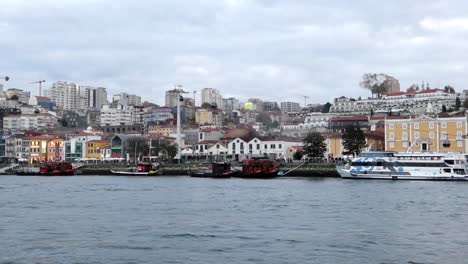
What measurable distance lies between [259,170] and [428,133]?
16746 millimetres

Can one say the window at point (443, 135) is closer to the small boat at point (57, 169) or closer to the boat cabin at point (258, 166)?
the boat cabin at point (258, 166)

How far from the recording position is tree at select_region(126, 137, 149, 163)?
282 feet

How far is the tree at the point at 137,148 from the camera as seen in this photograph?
85812 mm

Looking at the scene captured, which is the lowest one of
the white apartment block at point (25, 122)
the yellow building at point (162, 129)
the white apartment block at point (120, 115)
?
the yellow building at point (162, 129)

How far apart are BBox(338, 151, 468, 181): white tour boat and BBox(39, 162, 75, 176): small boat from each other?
3170 cm

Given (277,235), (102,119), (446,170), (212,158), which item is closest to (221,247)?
(277,235)

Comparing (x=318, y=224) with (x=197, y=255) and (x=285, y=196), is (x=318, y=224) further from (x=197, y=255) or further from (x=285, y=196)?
(x=285, y=196)

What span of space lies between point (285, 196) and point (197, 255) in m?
18.3

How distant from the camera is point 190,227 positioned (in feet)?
75.9

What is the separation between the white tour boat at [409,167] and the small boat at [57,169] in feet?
104

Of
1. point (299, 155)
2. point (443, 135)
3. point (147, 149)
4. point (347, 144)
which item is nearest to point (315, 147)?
point (347, 144)

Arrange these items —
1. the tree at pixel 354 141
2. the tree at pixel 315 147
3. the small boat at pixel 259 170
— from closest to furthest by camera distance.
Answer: the small boat at pixel 259 170
the tree at pixel 354 141
the tree at pixel 315 147

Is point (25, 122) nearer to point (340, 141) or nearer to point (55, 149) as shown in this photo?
point (55, 149)

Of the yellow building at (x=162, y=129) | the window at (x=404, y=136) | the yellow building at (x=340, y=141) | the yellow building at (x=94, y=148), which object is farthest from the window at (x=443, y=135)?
the yellow building at (x=162, y=129)
